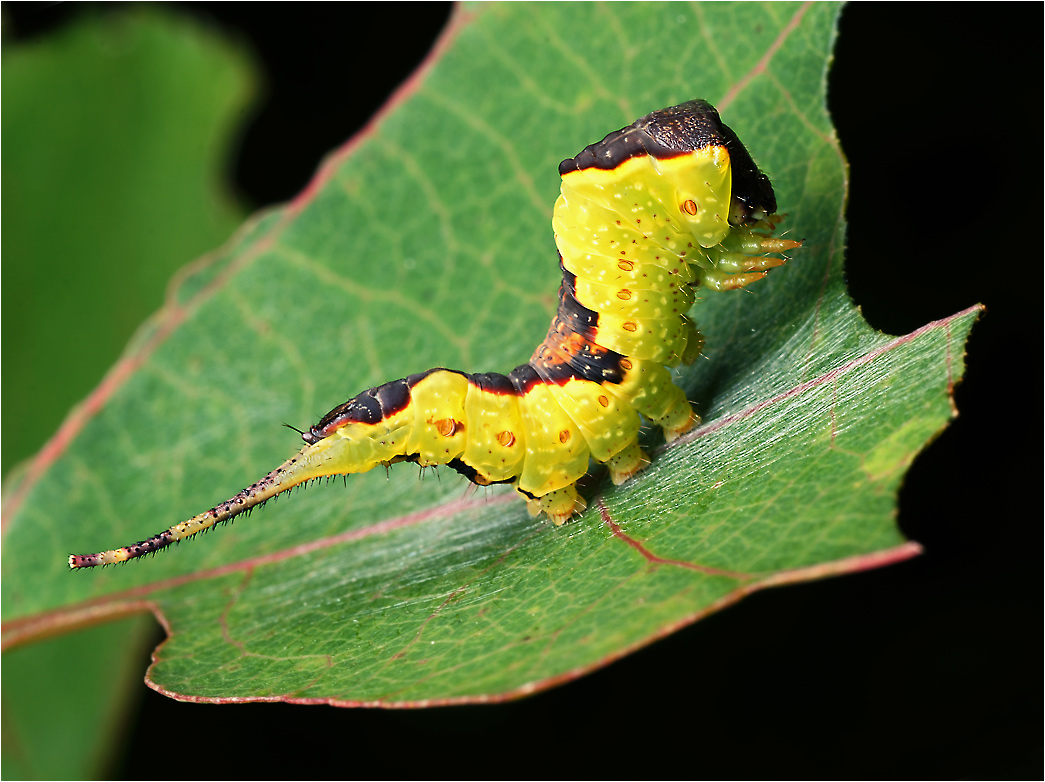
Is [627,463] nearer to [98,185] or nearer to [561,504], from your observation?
[561,504]

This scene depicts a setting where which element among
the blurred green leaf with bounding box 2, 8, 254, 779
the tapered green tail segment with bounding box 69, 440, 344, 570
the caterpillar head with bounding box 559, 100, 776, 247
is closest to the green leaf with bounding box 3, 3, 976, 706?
the caterpillar head with bounding box 559, 100, 776, 247

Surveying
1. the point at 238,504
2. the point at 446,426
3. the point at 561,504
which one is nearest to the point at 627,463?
the point at 561,504

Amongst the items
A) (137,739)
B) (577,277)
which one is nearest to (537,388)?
(577,277)

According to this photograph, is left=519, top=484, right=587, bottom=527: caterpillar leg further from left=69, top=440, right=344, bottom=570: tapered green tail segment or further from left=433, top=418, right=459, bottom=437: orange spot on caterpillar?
left=69, top=440, right=344, bottom=570: tapered green tail segment

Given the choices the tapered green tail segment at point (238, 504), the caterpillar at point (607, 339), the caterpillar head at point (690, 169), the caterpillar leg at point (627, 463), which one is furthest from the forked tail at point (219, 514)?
the caterpillar head at point (690, 169)

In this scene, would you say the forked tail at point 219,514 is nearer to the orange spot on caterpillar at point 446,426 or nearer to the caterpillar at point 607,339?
the caterpillar at point 607,339

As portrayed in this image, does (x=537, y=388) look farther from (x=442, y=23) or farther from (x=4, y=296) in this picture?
(x=4, y=296)
